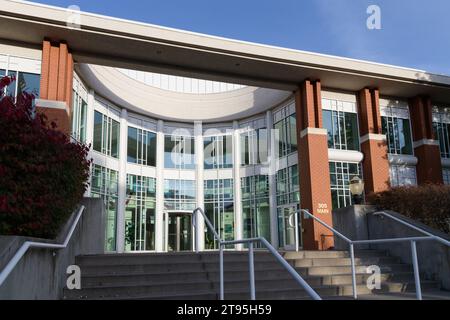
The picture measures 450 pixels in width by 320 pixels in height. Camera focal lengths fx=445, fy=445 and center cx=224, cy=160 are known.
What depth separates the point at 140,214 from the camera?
24.9m

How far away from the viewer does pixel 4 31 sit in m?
15.1

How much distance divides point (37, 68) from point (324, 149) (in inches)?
466

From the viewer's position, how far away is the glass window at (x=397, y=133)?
69.8 feet

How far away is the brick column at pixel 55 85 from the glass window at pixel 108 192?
646 centimetres

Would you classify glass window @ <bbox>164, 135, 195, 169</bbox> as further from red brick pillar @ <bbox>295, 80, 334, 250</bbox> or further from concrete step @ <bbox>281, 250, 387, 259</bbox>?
concrete step @ <bbox>281, 250, 387, 259</bbox>

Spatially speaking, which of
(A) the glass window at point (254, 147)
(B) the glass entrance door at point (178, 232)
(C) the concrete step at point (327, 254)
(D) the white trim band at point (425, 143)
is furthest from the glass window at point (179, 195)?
(C) the concrete step at point (327, 254)

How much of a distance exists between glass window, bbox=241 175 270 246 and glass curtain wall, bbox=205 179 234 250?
862mm

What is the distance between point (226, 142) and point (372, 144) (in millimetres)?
9859

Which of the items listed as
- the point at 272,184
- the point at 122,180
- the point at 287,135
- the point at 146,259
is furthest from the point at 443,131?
the point at 146,259
